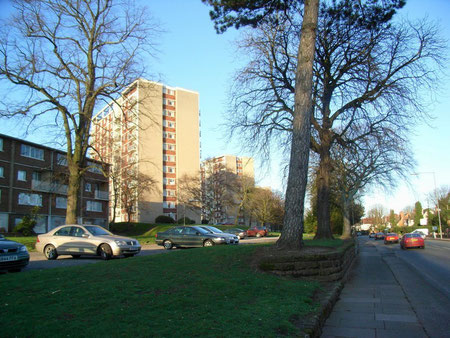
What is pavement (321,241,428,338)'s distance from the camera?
18.4 ft

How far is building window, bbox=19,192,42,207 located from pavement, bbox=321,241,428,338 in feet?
130

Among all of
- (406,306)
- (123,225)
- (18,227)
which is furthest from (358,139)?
(123,225)

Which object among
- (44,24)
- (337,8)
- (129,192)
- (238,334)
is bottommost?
(238,334)

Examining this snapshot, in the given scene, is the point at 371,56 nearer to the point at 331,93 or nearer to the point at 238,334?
the point at 331,93

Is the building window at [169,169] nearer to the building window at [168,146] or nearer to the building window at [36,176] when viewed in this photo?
the building window at [168,146]

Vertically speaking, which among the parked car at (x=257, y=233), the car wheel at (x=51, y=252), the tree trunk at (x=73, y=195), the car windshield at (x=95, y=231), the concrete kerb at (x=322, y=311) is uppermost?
the tree trunk at (x=73, y=195)

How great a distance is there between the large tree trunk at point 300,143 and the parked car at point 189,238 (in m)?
9.66

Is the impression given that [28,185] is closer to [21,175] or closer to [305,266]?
[21,175]

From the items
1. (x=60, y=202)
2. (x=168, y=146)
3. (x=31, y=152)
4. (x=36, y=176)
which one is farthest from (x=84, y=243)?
(x=168, y=146)

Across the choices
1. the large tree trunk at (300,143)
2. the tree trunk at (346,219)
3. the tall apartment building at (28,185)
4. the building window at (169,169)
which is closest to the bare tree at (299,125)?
→ the large tree trunk at (300,143)

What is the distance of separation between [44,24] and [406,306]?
73.1ft

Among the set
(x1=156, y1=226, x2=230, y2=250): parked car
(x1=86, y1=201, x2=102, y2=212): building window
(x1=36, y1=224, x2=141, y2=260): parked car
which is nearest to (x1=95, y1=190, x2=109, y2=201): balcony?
(x1=86, y1=201, x2=102, y2=212): building window

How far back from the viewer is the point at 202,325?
14.4 feet

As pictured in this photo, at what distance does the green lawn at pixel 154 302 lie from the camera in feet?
13.8
